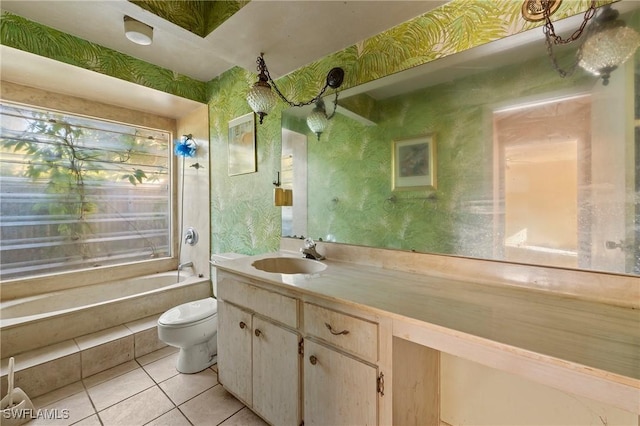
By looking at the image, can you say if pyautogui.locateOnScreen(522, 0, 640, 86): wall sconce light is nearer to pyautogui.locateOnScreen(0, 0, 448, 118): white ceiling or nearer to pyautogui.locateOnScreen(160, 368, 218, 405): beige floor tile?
pyautogui.locateOnScreen(0, 0, 448, 118): white ceiling

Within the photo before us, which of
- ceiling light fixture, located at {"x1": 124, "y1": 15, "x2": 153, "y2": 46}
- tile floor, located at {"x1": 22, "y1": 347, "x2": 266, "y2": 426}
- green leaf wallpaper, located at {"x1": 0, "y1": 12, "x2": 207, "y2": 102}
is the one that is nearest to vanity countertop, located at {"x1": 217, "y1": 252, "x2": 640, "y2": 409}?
tile floor, located at {"x1": 22, "y1": 347, "x2": 266, "y2": 426}

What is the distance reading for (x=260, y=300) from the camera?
1.26 m

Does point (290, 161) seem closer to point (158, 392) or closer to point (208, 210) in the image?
point (208, 210)

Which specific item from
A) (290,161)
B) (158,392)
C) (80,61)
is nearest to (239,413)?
(158,392)

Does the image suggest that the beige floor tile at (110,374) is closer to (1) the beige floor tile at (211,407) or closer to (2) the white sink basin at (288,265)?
(1) the beige floor tile at (211,407)

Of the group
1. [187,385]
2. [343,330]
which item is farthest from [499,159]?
[187,385]

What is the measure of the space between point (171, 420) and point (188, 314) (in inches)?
24.4

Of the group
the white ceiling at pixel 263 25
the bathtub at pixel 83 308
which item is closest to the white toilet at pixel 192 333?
the bathtub at pixel 83 308

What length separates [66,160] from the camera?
243 centimetres

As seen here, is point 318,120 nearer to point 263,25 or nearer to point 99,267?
point 263,25

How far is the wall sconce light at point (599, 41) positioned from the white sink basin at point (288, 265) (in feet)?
4.85

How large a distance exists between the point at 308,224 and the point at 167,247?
2.25 meters

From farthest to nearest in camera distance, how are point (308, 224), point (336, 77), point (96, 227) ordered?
point (96, 227) → point (308, 224) → point (336, 77)

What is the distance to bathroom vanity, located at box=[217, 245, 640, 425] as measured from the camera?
24.7 inches
